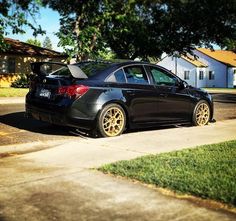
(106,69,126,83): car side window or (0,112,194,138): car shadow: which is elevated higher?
(106,69,126,83): car side window

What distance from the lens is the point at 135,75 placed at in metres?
9.01

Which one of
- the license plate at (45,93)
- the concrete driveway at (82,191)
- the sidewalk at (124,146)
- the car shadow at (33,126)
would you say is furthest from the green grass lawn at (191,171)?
the car shadow at (33,126)

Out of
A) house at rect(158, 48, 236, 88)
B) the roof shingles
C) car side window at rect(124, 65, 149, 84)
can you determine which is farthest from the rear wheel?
the roof shingles

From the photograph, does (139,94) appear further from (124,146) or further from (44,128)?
(44,128)

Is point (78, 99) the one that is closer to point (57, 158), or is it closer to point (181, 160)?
point (57, 158)

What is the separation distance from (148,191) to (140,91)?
14.5ft

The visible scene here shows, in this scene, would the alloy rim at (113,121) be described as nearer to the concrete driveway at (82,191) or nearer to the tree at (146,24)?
the concrete driveway at (82,191)

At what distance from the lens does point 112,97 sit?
827 cm

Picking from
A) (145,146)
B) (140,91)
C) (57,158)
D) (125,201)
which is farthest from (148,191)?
(140,91)

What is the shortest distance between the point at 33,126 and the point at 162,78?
3061 mm

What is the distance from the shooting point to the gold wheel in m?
8.24

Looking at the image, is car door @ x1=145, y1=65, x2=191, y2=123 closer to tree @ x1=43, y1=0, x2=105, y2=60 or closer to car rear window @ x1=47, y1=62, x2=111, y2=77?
car rear window @ x1=47, y1=62, x2=111, y2=77

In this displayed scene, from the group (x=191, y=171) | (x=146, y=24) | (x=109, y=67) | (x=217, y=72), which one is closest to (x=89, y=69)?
(x=109, y=67)

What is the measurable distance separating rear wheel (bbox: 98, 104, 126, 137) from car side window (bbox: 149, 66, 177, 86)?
1.33 meters
